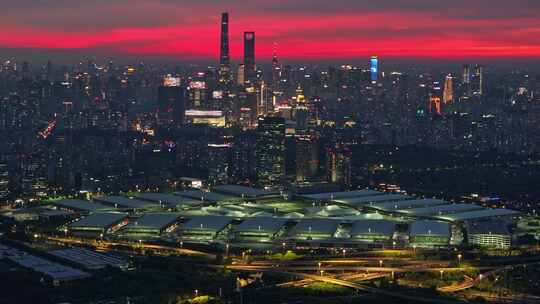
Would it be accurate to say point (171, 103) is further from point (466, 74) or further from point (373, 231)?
point (373, 231)

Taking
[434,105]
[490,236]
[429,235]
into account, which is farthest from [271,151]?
[434,105]

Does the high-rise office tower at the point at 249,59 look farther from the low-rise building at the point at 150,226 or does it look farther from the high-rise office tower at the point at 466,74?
the low-rise building at the point at 150,226

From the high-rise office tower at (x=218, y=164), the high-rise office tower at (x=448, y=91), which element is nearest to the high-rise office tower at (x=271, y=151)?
the high-rise office tower at (x=218, y=164)

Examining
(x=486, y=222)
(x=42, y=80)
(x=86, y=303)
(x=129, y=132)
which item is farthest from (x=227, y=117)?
(x=86, y=303)

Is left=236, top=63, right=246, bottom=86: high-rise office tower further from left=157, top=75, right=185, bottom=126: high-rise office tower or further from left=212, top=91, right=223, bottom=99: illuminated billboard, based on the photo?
left=157, top=75, right=185, bottom=126: high-rise office tower

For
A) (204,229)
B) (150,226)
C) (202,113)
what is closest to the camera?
(204,229)

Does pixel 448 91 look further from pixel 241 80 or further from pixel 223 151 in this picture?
pixel 223 151
